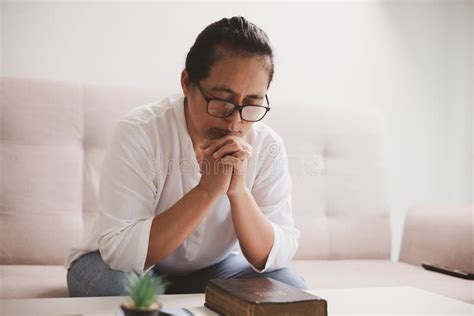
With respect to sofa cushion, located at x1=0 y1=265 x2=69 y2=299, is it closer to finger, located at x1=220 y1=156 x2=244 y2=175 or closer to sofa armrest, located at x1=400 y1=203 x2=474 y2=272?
finger, located at x1=220 y1=156 x2=244 y2=175

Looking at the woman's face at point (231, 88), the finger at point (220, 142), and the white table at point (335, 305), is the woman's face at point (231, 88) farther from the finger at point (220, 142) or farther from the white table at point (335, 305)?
the white table at point (335, 305)

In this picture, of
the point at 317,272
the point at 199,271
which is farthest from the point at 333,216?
the point at 199,271

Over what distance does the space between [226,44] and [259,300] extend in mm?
583

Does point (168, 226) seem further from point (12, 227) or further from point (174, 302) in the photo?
point (12, 227)

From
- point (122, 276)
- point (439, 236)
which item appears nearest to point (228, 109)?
point (122, 276)

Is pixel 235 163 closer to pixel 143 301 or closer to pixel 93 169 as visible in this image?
pixel 143 301

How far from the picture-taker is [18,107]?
68.4 inches

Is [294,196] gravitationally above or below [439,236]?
above

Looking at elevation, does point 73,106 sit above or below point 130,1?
below

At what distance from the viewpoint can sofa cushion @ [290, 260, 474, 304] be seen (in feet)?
5.14

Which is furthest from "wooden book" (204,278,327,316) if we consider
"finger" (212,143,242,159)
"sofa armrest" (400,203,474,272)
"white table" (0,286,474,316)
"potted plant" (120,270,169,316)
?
"sofa armrest" (400,203,474,272)

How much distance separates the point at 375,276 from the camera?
1.69 metres

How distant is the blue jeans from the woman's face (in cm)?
35

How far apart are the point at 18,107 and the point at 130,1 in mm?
616
